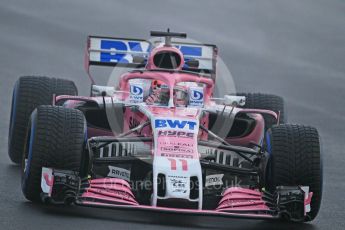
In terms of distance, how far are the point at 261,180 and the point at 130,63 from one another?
492 cm

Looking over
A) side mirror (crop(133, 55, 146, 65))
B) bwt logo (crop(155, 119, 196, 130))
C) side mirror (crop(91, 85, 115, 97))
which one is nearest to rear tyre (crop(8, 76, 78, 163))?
side mirror (crop(91, 85, 115, 97))

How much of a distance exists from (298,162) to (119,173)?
207 centimetres

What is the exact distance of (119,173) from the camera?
13.2 m

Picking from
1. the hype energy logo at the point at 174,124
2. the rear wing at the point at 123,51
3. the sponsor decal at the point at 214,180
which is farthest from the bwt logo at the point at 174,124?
the rear wing at the point at 123,51

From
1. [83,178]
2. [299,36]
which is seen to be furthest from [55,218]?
[299,36]

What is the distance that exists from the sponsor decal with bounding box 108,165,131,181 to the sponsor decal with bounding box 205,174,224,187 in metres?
0.87

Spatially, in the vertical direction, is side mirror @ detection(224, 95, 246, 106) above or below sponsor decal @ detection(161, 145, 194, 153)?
above

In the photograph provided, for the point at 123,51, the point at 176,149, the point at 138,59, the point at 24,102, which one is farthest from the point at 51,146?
the point at 123,51

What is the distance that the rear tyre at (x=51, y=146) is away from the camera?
12.1 meters

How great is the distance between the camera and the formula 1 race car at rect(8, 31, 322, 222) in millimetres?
11930

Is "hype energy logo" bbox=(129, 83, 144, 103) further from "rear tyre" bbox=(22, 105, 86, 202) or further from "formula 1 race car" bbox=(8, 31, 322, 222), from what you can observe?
"rear tyre" bbox=(22, 105, 86, 202)

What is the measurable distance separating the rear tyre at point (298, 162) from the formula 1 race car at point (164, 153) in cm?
1

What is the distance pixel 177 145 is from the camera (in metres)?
12.6

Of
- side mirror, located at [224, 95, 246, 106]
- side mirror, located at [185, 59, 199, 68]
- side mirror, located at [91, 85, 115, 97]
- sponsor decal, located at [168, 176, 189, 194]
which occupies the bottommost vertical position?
sponsor decal, located at [168, 176, 189, 194]
